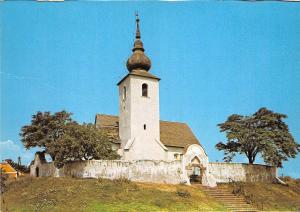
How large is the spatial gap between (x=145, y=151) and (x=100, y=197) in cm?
1358

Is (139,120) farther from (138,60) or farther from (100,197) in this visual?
(100,197)

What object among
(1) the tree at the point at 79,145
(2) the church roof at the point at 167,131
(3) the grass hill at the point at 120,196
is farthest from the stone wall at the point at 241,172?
(1) the tree at the point at 79,145

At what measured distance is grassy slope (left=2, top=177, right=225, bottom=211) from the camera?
2766 cm

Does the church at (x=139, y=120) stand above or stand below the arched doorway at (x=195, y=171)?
above

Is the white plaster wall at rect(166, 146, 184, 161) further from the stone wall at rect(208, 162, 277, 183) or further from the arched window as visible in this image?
the stone wall at rect(208, 162, 277, 183)

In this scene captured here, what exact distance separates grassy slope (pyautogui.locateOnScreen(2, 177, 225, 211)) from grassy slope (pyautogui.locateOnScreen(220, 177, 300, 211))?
3575 mm

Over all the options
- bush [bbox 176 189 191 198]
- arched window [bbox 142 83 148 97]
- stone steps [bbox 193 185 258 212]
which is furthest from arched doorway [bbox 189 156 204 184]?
arched window [bbox 142 83 148 97]

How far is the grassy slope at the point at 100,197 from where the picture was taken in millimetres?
27656

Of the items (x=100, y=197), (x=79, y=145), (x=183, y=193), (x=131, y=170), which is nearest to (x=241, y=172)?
(x=183, y=193)

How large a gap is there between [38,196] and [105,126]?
16.6m

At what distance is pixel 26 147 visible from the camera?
4259 centimetres

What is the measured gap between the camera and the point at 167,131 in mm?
47906

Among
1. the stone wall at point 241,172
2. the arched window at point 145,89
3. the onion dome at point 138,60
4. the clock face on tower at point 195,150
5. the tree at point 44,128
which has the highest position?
the onion dome at point 138,60

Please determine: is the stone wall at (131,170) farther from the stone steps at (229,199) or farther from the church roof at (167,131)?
the church roof at (167,131)
